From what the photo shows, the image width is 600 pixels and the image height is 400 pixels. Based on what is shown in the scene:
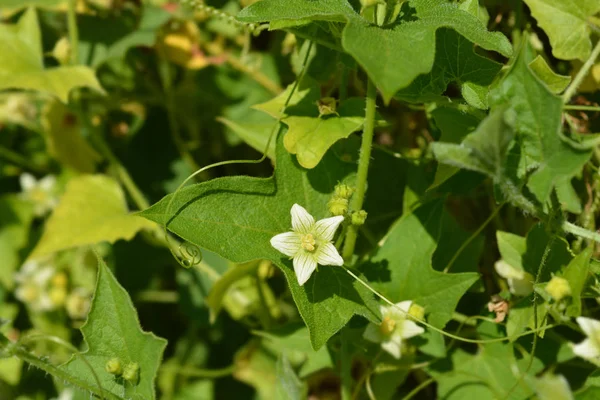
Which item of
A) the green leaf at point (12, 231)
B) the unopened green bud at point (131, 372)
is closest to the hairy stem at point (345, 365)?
the unopened green bud at point (131, 372)

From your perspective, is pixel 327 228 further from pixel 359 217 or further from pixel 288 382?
pixel 288 382

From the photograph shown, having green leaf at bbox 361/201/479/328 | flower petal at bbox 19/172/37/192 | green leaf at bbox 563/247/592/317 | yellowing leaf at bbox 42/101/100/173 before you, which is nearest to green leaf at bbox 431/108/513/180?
green leaf at bbox 563/247/592/317

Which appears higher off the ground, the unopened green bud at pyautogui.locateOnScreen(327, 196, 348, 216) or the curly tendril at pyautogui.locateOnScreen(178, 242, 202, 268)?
the unopened green bud at pyautogui.locateOnScreen(327, 196, 348, 216)

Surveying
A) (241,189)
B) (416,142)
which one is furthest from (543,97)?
(416,142)

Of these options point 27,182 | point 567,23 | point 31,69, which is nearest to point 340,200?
point 567,23

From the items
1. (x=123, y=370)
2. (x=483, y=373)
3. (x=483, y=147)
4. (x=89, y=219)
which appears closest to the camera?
(x=483, y=147)

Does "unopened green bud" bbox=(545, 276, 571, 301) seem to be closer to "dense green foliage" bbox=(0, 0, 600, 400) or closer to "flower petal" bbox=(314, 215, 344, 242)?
"dense green foliage" bbox=(0, 0, 600, 400)
